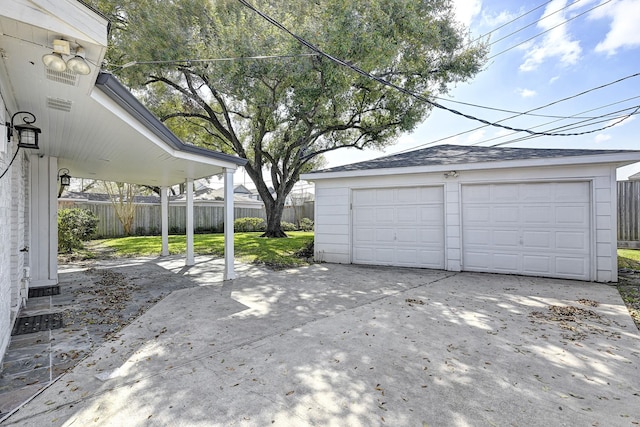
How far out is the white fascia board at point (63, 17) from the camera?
5.80ft

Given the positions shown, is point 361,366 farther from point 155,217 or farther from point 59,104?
point 155,217

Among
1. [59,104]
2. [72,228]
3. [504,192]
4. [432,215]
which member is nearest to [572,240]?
[504,192]

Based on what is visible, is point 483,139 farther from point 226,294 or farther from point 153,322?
point 153,322

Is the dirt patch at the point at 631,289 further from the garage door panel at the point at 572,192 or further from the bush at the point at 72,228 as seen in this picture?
the bush at the point at 72,228

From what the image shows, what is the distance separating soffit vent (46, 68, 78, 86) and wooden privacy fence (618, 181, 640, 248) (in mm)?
13745

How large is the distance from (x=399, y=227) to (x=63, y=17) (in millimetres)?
7237

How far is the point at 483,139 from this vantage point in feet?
54.3

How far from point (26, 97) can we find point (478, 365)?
493 cm

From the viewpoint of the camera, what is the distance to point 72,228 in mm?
10633

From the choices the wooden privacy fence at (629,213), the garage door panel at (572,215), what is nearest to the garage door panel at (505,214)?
the garage door panel at (572,215)

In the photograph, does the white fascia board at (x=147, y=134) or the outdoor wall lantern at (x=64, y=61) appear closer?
the outdoor wall lantern at (x=64, y=61)

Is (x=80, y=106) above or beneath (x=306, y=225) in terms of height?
above

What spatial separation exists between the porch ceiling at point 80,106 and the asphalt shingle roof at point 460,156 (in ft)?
12.6

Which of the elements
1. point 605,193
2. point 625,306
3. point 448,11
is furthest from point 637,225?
point 448,11
